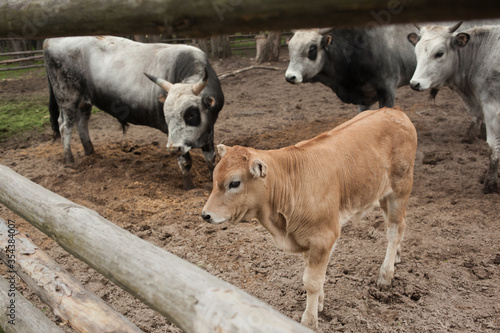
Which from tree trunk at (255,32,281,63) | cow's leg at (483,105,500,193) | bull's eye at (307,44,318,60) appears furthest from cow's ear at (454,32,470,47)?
tree trunk at (255,32,281,63)

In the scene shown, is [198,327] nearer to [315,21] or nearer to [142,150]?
[315,21]

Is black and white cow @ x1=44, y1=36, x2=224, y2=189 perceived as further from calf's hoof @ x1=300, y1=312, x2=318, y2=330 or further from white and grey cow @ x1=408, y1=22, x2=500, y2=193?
calf's hoof @ x1=300, y1=312, x2=318, y2=330

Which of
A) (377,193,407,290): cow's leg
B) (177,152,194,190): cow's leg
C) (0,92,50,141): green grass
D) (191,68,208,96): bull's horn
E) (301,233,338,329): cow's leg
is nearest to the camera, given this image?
(301,233,338,329): cow's leg

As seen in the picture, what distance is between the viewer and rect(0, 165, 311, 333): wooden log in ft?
4.80

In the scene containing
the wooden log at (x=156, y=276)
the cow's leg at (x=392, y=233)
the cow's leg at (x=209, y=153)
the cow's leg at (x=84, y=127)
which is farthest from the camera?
the cow's leg at (x=84, y=127)

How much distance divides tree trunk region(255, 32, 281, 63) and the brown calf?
11.0m

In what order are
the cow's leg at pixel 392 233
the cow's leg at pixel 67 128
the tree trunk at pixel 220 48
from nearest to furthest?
the cow's leg at pixel 392 233 < the cow's leg at pixel 67 128 < the tree trunk at pixel 220 48

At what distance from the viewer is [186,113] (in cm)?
572

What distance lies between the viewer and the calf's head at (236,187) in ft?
9.82

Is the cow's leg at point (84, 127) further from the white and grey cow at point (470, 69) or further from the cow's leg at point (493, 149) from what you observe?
the cow's leg at point (493, 149)

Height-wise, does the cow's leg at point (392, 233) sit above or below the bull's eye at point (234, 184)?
below

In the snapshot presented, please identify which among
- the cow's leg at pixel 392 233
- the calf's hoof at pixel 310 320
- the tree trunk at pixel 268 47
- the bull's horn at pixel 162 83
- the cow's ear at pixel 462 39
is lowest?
the tree trunk at pixel 268 47

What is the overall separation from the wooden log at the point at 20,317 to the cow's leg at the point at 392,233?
2.58 meters

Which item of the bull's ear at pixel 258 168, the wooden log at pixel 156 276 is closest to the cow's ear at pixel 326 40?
the bull's ear at pixel 258 168
